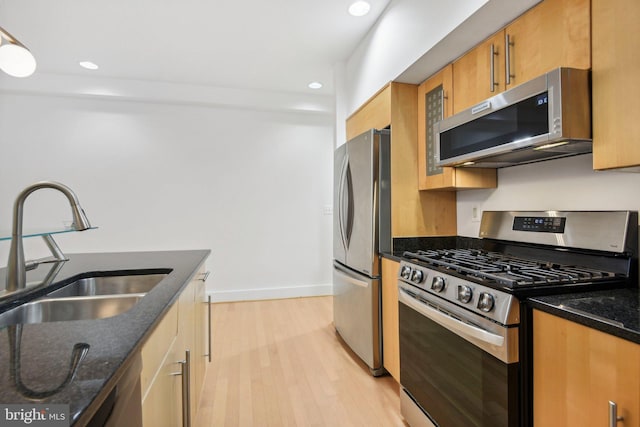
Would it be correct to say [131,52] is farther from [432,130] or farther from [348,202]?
[432,130]

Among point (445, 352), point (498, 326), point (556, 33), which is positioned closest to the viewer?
point (498, 326)

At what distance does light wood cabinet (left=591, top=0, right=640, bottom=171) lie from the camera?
1.01 meters

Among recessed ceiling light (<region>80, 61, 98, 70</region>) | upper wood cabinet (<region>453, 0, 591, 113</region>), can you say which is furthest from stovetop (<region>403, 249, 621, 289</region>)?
recessed ceiling light (<region>80, 61, 98, 70</region>)

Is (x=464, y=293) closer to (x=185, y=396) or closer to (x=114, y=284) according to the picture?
(x=185, y=396)

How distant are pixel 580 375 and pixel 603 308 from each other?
0.71ft

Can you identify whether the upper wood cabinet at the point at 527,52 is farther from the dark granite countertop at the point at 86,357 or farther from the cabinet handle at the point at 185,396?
the cabinet handle at the point at 185,396

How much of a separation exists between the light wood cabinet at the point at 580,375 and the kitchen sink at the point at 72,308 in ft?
4.67

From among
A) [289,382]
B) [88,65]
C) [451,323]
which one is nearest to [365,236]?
[451,323]

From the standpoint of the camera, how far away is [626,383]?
78 cm

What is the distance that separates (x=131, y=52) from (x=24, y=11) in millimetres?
772

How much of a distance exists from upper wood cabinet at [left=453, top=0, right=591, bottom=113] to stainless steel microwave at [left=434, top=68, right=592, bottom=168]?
0.12 metres

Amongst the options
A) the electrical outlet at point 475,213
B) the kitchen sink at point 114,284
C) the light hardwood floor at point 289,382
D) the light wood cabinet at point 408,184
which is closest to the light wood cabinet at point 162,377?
the kitchen sink at point 114,284

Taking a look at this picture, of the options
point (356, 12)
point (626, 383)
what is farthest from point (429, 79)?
point (626, 383)

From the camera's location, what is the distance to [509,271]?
1.28 meters
